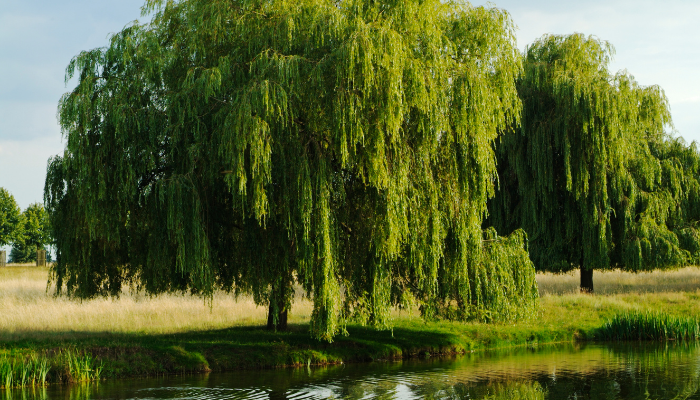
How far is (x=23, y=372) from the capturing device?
14.5 m

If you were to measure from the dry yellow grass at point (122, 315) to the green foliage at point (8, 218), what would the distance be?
104ft

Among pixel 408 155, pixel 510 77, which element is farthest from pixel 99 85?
pixel 510 77

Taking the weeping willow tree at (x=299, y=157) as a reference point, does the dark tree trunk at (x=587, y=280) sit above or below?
below

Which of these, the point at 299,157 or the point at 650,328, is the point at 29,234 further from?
the point at 650,328

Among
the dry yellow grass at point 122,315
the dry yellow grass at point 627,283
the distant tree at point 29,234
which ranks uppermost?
the distant tree at point 29,234

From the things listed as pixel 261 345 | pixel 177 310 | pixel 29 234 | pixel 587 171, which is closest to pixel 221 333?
pixel 261 345

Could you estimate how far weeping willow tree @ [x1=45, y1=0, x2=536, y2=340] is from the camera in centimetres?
1455

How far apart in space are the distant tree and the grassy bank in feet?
96.5

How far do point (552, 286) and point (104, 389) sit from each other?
2662 centimetres

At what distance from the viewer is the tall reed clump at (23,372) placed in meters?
14.4

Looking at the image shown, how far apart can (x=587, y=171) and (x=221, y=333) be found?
16.2 meters

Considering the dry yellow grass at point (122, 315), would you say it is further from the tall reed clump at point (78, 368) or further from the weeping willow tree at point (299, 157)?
the tall reed clump at point (78, 368)

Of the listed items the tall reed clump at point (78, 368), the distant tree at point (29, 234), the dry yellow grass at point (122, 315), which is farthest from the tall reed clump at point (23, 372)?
the distant tree at point (29, 234)

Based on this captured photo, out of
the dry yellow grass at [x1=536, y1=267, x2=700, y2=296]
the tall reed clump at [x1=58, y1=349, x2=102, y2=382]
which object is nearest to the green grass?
the tall reed clump at [x1=58, y1=349, x2=102, y2=382]
